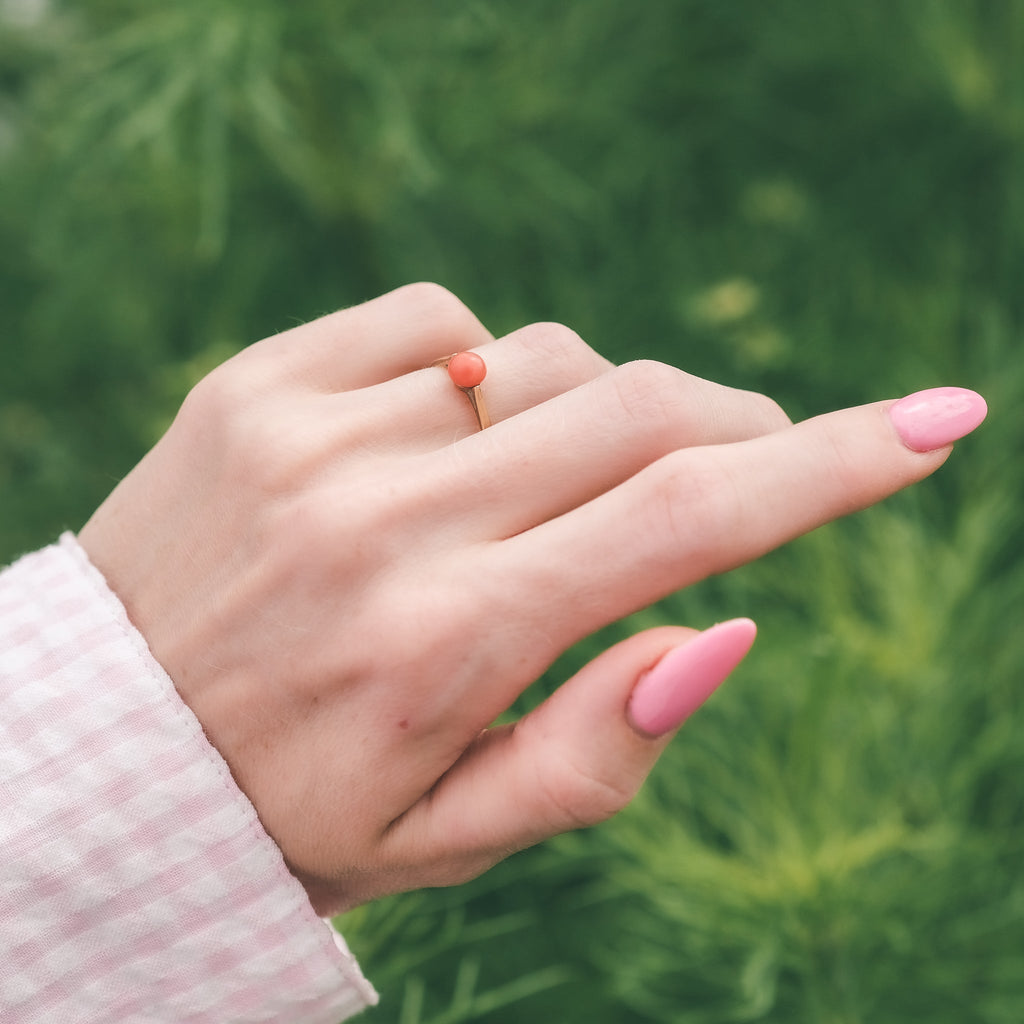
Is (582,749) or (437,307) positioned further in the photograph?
(437,307)

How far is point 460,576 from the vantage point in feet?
1.54

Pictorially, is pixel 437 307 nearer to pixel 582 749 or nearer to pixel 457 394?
pixel 457 394

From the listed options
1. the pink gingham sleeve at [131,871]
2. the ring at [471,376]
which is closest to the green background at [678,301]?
the pink gingham sleeve at [131,871]

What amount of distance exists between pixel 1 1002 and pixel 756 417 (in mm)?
494

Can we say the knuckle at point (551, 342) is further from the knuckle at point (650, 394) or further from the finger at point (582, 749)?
the finger at point (582, 749)

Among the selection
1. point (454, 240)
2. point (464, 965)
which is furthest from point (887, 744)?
point (454, 240)

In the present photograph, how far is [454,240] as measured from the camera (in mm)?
1165

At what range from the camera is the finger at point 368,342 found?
0.57 metres

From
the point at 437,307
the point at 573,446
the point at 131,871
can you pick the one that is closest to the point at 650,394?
the point at 573,446

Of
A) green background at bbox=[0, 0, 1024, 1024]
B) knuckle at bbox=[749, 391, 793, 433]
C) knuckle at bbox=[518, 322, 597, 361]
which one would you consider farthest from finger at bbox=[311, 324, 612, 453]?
green background at bbox=[0, 0, 1024, 1024]

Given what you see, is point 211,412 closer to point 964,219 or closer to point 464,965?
point 464,965

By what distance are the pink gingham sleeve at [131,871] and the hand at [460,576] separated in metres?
0.03

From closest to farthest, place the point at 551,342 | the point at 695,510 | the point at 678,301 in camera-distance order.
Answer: the point at 695,510
the point at 551,342
the point at 678,301

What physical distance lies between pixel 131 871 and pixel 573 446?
0.31 metres
